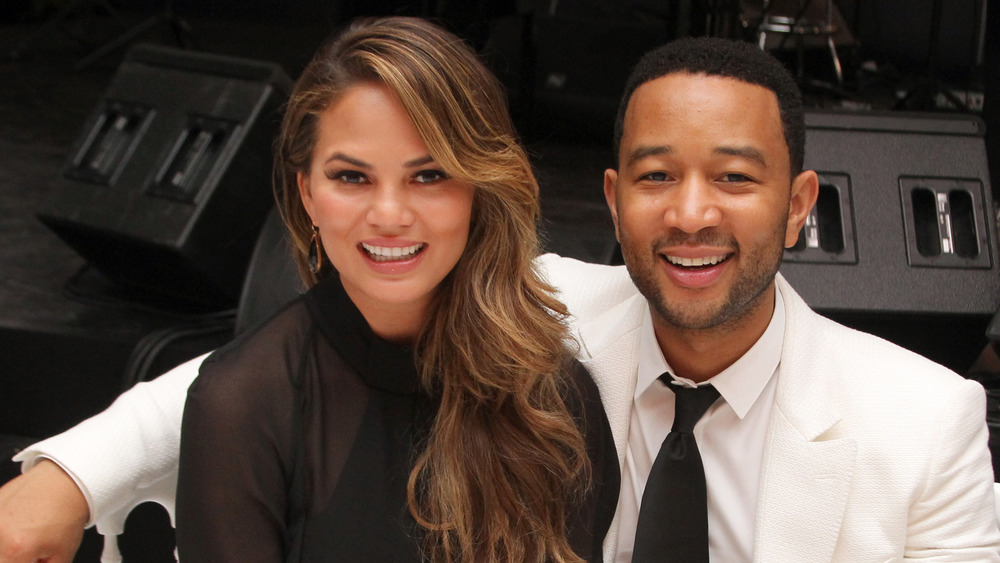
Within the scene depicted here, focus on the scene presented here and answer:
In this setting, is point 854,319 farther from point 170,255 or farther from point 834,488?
point 170,255

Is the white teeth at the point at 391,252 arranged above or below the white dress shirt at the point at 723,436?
above

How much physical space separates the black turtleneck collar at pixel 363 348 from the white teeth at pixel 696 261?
1.28ft

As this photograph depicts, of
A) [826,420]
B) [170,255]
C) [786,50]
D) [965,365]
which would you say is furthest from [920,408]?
[786,50]

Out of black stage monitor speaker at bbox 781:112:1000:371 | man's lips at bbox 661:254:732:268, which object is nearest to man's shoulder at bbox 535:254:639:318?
man's lips at bbox 661:254:732:268

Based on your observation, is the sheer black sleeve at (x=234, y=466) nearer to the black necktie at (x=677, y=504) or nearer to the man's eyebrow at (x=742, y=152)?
the black necktie at (x=677, y=504)

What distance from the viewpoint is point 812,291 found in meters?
2.10

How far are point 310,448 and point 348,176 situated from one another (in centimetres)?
36

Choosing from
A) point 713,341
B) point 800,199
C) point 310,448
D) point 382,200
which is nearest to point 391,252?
point 382,200

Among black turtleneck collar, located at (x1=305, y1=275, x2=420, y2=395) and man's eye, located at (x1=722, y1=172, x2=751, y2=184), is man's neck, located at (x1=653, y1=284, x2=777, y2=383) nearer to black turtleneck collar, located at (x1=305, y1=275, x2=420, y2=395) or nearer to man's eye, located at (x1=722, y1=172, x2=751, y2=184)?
man's eye, located at (x1=722, y1=172, x2=751, y2=184)

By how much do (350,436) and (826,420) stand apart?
0.66m

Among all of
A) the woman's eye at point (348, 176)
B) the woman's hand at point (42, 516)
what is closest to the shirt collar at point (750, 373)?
the woman's eye at point (348, 176)

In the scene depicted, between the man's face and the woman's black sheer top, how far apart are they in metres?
0.26

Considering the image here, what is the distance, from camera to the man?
1.42m

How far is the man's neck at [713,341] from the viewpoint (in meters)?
1.51
